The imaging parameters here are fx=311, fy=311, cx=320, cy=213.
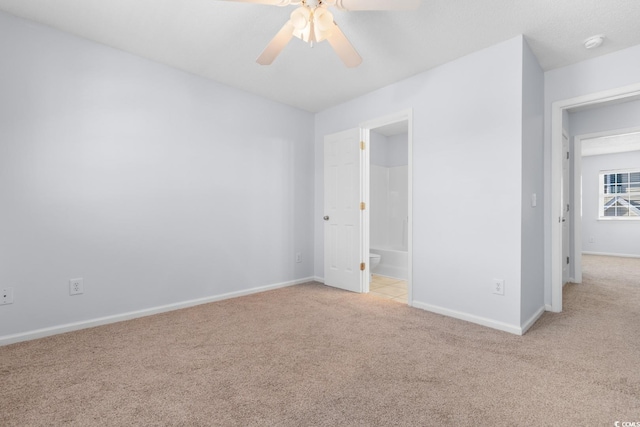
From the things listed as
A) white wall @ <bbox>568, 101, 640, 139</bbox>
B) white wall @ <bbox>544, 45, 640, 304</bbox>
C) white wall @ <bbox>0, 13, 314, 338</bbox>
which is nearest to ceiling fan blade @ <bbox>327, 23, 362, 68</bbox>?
white wall @ <bbox>0, 13, 314, 338</bbox>

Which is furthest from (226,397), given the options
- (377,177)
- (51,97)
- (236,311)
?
(377,177)

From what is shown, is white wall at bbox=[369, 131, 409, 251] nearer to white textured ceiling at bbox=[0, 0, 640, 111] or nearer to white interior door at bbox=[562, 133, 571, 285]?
white interior door at bbox=[562, 133, 571, 285]

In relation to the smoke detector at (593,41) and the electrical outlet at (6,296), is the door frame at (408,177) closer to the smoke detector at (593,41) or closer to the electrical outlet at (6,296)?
the smoke detector at (593,41)

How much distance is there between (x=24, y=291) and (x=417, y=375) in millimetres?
2877

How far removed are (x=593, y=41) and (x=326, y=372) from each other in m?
3.27

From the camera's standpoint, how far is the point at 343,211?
4004mm

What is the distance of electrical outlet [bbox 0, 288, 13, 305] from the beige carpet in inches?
12.9

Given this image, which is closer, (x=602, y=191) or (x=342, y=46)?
(x=342, y=46)

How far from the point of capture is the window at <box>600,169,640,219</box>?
6781mm

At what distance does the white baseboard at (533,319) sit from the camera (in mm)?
2556

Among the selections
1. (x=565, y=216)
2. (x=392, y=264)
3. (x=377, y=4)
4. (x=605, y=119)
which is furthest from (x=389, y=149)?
(x=377, y=4)

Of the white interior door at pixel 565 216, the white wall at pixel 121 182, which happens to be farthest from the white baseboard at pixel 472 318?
the white interior door at pixel 565 216

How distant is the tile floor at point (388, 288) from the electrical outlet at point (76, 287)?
2.89 meters

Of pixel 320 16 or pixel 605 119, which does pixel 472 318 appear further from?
pixel 605 119
